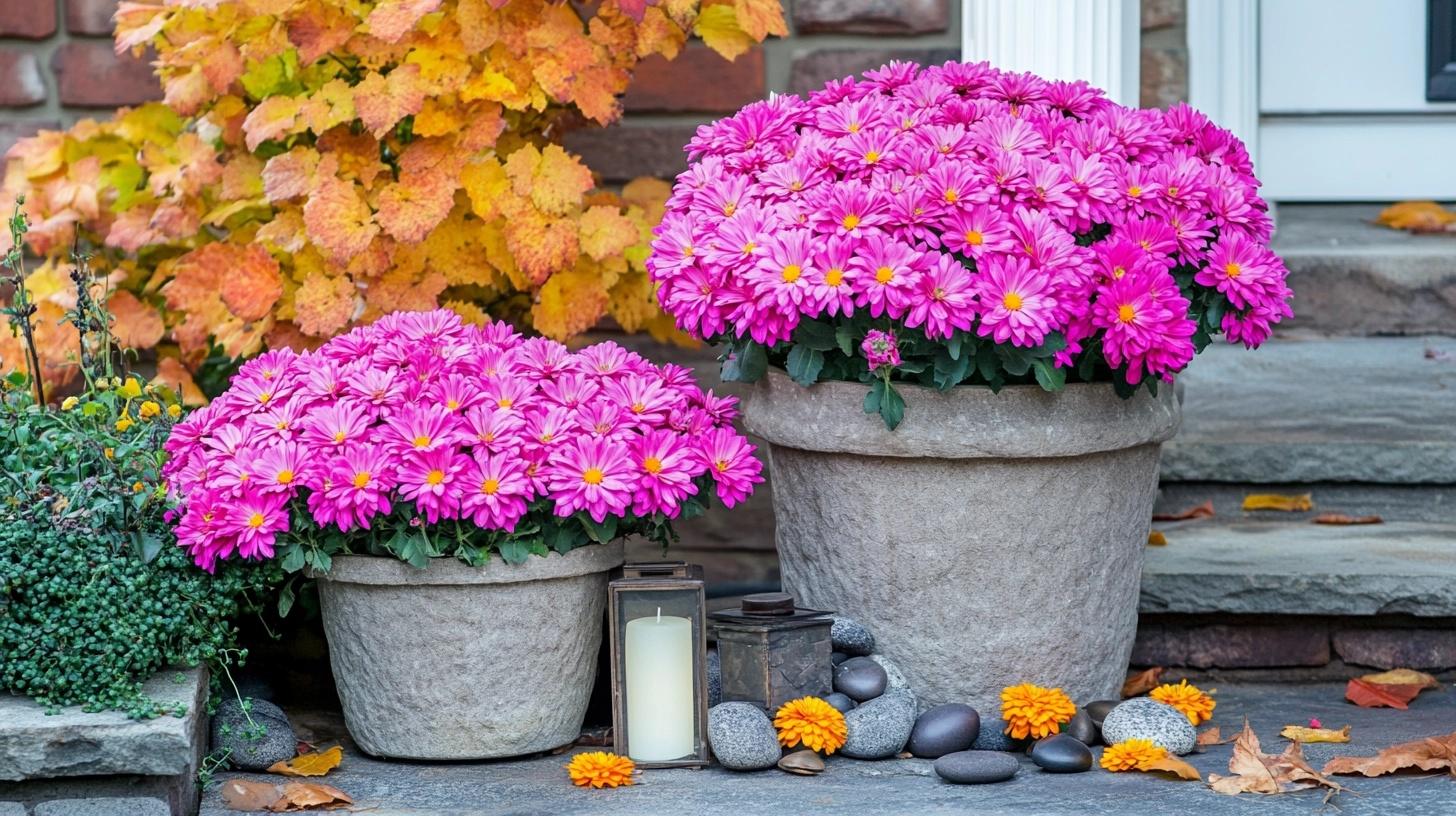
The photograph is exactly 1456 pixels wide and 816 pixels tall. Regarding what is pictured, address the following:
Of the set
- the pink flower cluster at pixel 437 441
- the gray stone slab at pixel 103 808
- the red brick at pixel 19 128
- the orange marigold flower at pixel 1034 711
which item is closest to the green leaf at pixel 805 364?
the pink flower cluster at pixel 437 441

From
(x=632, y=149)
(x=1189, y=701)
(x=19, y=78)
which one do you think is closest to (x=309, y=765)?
(x=1189, y=701)

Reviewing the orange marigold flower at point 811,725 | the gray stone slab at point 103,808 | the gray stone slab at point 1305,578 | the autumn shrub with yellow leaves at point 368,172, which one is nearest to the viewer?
the gray stone slab at point 103,808

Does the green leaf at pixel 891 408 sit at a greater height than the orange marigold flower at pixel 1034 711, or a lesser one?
greater

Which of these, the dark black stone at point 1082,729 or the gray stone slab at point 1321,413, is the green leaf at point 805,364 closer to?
the dark black stone at point 1082,729

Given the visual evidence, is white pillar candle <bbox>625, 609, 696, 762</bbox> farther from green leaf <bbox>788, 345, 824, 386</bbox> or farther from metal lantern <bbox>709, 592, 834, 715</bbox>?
green leaf <bbox>788, 345, 824, 386</bbox>

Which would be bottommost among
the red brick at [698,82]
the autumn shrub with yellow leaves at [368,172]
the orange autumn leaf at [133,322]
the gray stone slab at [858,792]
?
the gray stone slab at [858,792]

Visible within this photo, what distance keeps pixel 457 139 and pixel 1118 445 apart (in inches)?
46.7

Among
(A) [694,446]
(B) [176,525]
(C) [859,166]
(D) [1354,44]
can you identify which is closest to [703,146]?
(C) [859,166]

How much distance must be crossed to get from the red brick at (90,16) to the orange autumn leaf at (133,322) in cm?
62

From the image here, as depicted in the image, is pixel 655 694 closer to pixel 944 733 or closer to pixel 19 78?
pixel 944 733

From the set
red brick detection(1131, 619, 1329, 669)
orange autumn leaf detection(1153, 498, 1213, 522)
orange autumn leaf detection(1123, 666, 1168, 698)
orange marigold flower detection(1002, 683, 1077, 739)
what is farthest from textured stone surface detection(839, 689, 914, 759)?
orange autumn leaf detection(1153, 498, 1213, 522)

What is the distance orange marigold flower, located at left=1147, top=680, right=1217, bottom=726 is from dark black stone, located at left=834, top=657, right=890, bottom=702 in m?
0.40

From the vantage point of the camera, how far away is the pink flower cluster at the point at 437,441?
84.1 inches

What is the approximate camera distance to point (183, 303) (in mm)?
2803
